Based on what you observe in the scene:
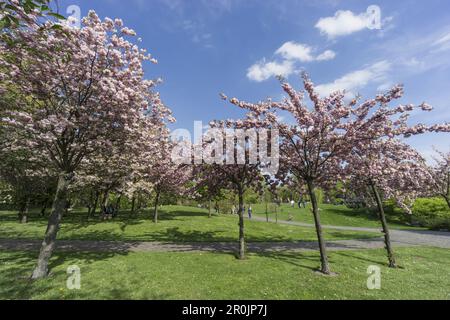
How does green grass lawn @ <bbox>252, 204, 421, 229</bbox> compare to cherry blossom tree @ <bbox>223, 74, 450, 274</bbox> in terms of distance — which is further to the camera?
green grass lawn @ <bbox>252, 204, 421, 229</bbox>

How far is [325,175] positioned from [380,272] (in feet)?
17.3

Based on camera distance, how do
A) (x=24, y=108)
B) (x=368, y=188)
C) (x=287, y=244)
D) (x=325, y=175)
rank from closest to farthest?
(x=24, y=108)
(x=325, y=175)
(x=368, y=188)
(x=287, y=244)

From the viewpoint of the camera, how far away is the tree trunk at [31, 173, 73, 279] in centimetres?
1007

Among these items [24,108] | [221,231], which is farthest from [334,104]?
[221,231]

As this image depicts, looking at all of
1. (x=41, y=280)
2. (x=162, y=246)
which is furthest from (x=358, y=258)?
(x=41, y=280)

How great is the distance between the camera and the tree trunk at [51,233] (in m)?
10.1

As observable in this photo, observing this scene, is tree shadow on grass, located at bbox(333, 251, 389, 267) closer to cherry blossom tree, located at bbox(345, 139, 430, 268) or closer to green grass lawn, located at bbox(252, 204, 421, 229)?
cherry blossom tree, located at bbox(345, 139, 430, 268)

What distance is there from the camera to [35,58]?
30.6 feet

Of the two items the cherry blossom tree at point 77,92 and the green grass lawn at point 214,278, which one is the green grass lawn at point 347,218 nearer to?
the green grass lawn at point 214,278

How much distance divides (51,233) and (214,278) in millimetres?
7187

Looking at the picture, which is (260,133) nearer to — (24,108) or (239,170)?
(239,170)

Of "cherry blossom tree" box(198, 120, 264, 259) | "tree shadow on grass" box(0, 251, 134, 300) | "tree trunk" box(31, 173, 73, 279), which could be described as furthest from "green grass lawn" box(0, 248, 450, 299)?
"cherry blossom tree" box(198, 120, 264, 259)

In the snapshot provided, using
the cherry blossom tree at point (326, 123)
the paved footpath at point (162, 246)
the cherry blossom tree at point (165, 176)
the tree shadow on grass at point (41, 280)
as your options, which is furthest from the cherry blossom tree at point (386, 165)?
the cherry blossom tree at point (165, 176)

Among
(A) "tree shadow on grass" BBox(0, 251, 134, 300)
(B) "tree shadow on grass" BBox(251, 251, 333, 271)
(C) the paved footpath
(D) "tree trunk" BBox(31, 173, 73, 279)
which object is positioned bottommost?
(A) "tree shadow on grass" BBox(0, 251, 134, 300)
